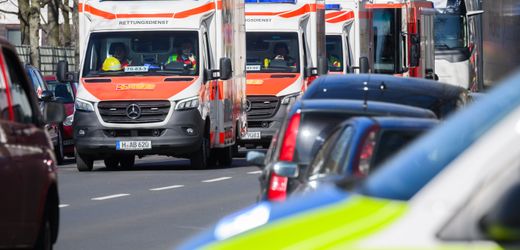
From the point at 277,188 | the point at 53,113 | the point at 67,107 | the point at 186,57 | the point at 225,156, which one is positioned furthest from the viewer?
the point at 67,107

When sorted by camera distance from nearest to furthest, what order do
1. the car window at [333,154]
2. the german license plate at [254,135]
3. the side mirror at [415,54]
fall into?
the car window at [333,154]
the german license plate at [254,135]
the side mirror at [415,54]

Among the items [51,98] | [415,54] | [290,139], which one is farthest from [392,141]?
[415,54]

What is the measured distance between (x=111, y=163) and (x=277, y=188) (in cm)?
1589

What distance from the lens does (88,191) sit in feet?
64.0

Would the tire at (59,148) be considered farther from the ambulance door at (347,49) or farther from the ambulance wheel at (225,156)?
the ambulance door at (347,49)

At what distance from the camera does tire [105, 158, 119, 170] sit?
25.2 meters

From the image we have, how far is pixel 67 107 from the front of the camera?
94.8 feet

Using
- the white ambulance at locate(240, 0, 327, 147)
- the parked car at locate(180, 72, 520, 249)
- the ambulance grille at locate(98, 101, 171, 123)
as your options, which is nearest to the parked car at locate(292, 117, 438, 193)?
the parked car at locate(180, 72, 520, 249)

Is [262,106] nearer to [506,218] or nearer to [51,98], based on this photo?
[51,98]

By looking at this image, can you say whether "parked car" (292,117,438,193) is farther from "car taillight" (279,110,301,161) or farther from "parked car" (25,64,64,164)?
"parked car" (25,64,64,164)

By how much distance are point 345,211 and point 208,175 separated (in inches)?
749

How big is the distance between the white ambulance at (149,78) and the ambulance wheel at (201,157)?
0.05 feet

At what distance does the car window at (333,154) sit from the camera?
27.3 ft

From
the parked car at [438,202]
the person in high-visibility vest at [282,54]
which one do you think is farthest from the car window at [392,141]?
the person in high-visibility vest at [282,54]
